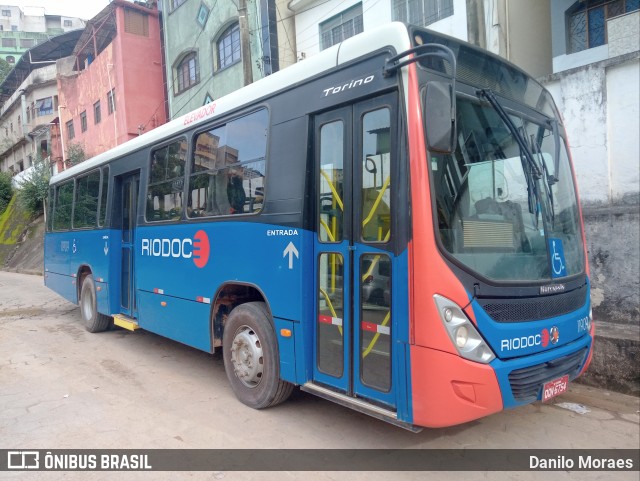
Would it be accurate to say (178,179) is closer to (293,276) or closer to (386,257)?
(293,276)

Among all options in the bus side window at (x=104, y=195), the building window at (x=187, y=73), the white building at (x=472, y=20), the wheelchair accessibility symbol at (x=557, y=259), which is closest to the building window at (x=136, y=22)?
the building window at (x=187, y=73)

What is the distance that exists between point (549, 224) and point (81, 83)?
28.0 metres

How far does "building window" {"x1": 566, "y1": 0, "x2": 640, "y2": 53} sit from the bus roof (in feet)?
29.1

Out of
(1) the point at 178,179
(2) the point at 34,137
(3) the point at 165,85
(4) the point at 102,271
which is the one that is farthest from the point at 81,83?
(1) the point at 178,179

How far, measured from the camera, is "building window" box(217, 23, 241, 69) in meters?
16.0

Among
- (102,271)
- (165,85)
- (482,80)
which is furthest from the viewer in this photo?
(165,85)

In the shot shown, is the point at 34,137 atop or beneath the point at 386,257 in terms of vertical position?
atop

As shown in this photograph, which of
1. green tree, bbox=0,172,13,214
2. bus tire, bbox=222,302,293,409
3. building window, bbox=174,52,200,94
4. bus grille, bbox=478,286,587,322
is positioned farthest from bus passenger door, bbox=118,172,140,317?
green tree, bbox=0,172,13,214

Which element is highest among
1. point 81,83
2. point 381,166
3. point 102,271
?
point 81,83

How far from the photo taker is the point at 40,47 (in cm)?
3344

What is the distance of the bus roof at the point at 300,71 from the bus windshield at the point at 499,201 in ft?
2.22

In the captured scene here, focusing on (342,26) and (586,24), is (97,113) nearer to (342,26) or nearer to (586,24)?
(342,26)

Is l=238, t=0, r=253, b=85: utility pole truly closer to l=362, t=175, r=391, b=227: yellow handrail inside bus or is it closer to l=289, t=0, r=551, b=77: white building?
l=289, t=0, r=551, b=77: white building

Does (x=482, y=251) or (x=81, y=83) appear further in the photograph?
(x=81, y=83)
